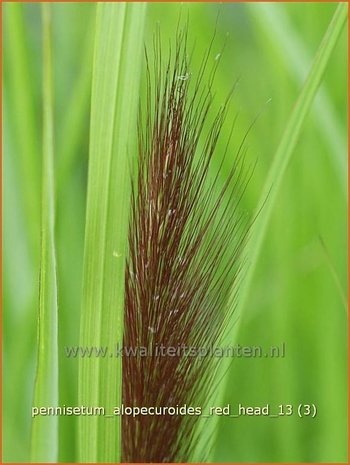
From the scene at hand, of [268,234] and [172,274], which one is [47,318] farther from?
[268,234]

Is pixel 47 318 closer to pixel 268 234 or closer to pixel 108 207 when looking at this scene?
pixel 108 207

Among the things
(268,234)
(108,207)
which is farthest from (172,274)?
(268,234)

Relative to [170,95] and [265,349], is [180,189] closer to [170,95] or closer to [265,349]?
[170,95]

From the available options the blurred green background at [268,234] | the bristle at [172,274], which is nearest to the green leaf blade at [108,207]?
the bristle at [172,274]

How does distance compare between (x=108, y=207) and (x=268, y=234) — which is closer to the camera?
(x=108, y=207)

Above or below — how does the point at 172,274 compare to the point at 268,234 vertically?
below

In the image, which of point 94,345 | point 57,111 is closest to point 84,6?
point 57,111
